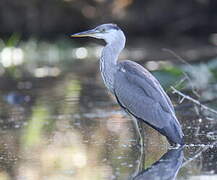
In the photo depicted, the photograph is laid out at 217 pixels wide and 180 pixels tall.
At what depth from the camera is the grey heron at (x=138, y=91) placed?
768 cm

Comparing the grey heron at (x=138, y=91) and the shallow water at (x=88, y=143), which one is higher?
the grey heron at (x=138, y=91)

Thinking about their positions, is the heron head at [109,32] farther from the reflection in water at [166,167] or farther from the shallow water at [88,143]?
the reflection in water at [166,167]

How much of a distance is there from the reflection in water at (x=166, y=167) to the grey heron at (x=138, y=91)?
0.26m

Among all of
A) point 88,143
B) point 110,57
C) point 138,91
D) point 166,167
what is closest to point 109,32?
point 110,57

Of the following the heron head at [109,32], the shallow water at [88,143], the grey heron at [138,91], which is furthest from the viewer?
the heron head at [109,32]

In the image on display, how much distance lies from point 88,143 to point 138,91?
2.64 ft

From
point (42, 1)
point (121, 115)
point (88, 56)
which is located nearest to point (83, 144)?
point (121, 115)

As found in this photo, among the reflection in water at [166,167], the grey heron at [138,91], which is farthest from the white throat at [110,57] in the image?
the reflection in water at [166,167]

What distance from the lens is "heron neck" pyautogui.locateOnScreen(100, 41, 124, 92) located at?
27.6ft

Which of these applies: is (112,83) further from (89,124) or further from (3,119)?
(3,119)

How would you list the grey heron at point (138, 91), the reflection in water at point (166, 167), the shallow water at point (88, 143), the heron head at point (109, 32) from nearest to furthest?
the reflection in water at point (166, 167)
the shallow water at point (88, 143)
the grey heron at point (138, 91)
the heron head at point (109, 32)

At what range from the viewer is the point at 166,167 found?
270 inches

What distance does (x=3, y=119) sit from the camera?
404 inches

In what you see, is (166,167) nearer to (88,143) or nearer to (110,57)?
(88,143)
